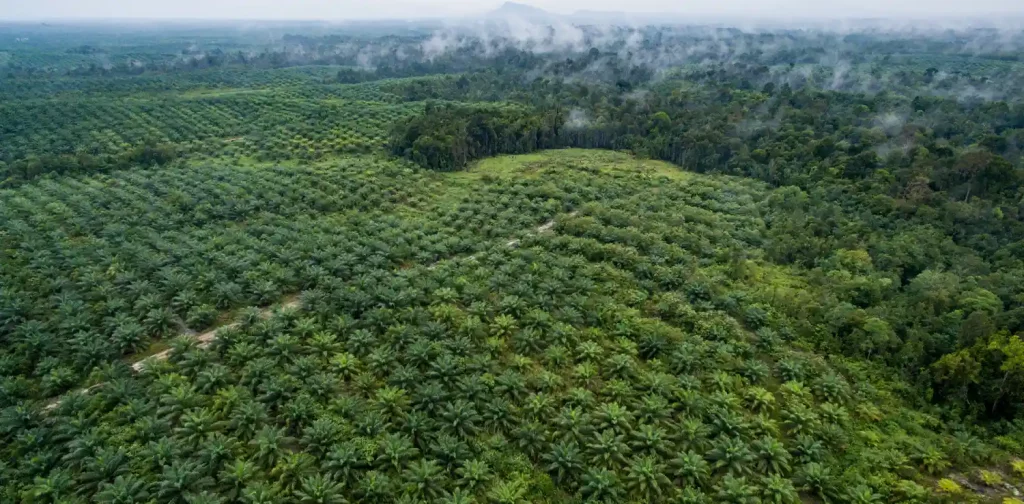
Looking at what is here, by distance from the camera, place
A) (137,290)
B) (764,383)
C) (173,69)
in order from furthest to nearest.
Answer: (173,69) < (137,290) < (764,383)

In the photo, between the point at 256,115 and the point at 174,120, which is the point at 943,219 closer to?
the point at 256,115

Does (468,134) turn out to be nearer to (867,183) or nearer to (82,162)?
(82,162)

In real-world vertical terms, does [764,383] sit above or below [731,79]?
below

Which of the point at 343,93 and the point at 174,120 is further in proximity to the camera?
the point at 343,93

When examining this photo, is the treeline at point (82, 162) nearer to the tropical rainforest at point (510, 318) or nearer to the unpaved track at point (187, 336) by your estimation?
the tropical rainforest at point (510, 318)

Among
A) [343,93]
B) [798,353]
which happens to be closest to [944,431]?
[798,353]

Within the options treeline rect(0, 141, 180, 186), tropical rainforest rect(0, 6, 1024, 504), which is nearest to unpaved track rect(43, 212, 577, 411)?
tropical rainforest rect(0, 6, 1024, 504)

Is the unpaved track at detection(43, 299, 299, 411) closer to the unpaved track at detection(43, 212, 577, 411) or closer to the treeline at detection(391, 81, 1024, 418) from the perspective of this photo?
the unpaved track at detection(43, 212, 577, 411)
